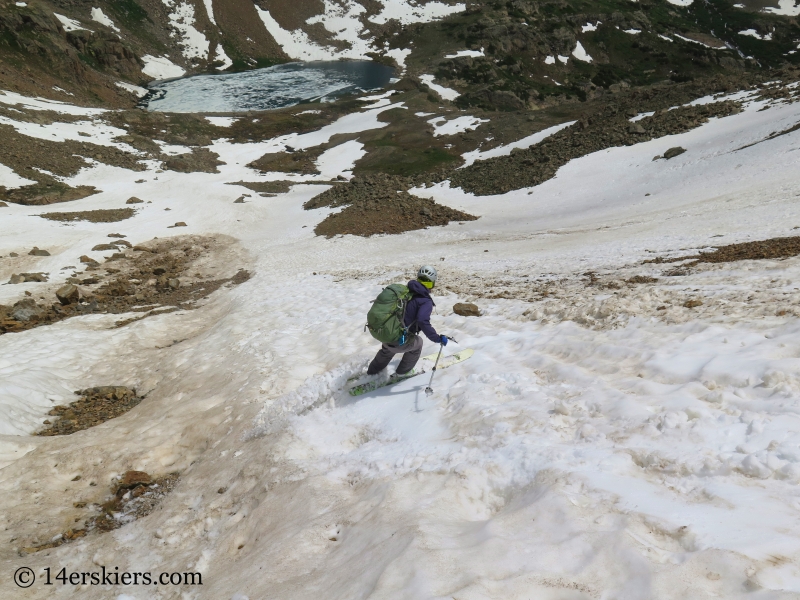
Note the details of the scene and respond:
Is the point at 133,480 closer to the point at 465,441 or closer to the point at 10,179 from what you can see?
the point at 465,441

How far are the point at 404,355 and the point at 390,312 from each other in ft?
4.44

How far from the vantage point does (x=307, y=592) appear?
474 cm

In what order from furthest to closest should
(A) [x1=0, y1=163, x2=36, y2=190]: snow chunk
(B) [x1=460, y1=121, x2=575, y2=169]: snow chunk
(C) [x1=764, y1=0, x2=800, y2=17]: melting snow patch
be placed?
(C) [x1=764, y1=0, x2=800, y2=17]: melting snow patch < (B) [x1=460, y1=121, x2=575, y2=169]: snow chunk < (A) [x1=0, y1=163, x2=36, y2=190]: snow chunk

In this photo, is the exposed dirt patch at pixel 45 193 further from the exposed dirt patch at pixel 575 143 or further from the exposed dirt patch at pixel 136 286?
the exposed dirt patch at pixel 575 143

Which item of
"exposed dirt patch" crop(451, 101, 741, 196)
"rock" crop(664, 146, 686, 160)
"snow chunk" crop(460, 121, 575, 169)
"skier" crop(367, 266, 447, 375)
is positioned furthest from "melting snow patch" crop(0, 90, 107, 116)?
"skier" crop(367, 266, 447, 375)

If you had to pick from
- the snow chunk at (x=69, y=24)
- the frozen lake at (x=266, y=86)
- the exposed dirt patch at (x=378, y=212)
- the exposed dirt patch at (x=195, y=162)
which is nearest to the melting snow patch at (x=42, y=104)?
the exposed dirt patch at (x=195, y=162)

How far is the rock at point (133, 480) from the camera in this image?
8.43m

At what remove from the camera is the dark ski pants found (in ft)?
29.5

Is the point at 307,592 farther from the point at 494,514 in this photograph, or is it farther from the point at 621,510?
the point at 621,510

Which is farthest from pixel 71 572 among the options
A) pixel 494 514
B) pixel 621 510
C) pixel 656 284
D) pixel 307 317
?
pixel 656 284

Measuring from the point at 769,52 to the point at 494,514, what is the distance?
590 feet

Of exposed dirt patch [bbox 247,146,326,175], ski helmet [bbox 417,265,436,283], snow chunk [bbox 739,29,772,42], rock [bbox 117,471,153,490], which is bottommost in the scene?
rock [bbox 117,471,153,490]

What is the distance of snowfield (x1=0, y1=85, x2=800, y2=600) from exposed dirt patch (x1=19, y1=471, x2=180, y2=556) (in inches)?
9.9

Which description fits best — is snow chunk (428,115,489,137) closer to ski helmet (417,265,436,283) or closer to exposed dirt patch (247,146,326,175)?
exposed dirt patch (247,146,326,175)
